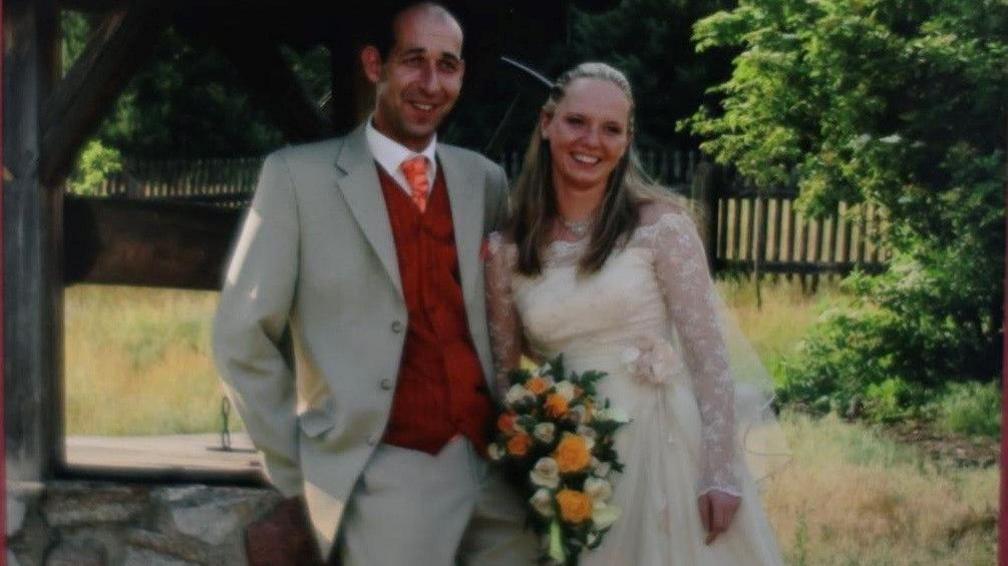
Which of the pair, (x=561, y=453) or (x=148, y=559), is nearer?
(x=561, y=453)

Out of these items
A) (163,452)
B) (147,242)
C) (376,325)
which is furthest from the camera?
(163,452)

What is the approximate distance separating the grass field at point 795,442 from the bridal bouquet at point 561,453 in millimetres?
3213

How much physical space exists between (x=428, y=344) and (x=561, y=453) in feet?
1.05

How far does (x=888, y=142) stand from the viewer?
7.12 m

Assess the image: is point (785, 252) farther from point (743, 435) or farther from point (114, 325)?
point (743, 435)

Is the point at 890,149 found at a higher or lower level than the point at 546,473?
higher

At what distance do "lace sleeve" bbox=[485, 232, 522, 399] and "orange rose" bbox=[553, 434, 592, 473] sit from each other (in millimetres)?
191

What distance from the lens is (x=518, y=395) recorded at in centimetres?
355

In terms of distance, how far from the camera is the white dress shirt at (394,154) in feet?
11.8

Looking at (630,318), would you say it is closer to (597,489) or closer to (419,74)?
(597,489)

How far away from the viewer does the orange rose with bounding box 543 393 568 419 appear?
353 centimetres

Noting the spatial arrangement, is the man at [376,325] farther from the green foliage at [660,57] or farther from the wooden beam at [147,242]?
the green foliage at [660,57]

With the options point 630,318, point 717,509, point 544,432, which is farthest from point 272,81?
point 717,509

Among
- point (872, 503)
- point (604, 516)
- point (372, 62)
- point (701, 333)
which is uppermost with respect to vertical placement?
point (372, 62)
